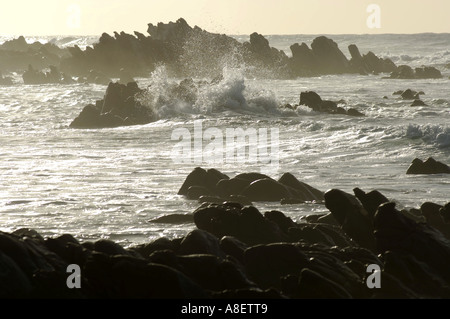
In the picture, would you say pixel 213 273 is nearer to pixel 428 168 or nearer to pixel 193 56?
pixel 428 168

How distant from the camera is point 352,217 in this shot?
11.9 m

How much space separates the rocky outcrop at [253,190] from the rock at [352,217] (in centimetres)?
318

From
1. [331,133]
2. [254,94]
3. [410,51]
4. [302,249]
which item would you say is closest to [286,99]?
[254,94]

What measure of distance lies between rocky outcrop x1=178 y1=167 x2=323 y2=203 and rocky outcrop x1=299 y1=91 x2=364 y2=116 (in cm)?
1790

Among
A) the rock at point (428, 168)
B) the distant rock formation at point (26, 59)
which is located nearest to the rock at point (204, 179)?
the rock at point (428, 168)

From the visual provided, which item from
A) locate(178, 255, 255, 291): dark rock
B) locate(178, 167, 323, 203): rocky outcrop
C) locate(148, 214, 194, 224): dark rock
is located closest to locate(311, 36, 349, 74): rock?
locate(178, 167, 323, 203): rocky outcrop

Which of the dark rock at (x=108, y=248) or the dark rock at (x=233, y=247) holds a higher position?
the dark rock at (x=108, y=248)

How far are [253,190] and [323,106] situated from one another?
20.1 metres

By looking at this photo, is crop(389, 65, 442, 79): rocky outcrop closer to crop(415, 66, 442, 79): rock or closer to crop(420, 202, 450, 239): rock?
crop(415, 66, 442, 79): rock

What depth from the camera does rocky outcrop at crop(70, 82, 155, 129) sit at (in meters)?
33.3

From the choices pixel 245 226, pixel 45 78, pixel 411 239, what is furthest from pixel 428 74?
pixel 411 239

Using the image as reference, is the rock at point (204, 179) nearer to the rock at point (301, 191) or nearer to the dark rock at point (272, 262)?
the rock at point (301, 191)

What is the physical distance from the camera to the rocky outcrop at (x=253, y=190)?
51.2 feet

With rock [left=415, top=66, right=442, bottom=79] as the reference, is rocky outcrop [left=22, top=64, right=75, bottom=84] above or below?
above
